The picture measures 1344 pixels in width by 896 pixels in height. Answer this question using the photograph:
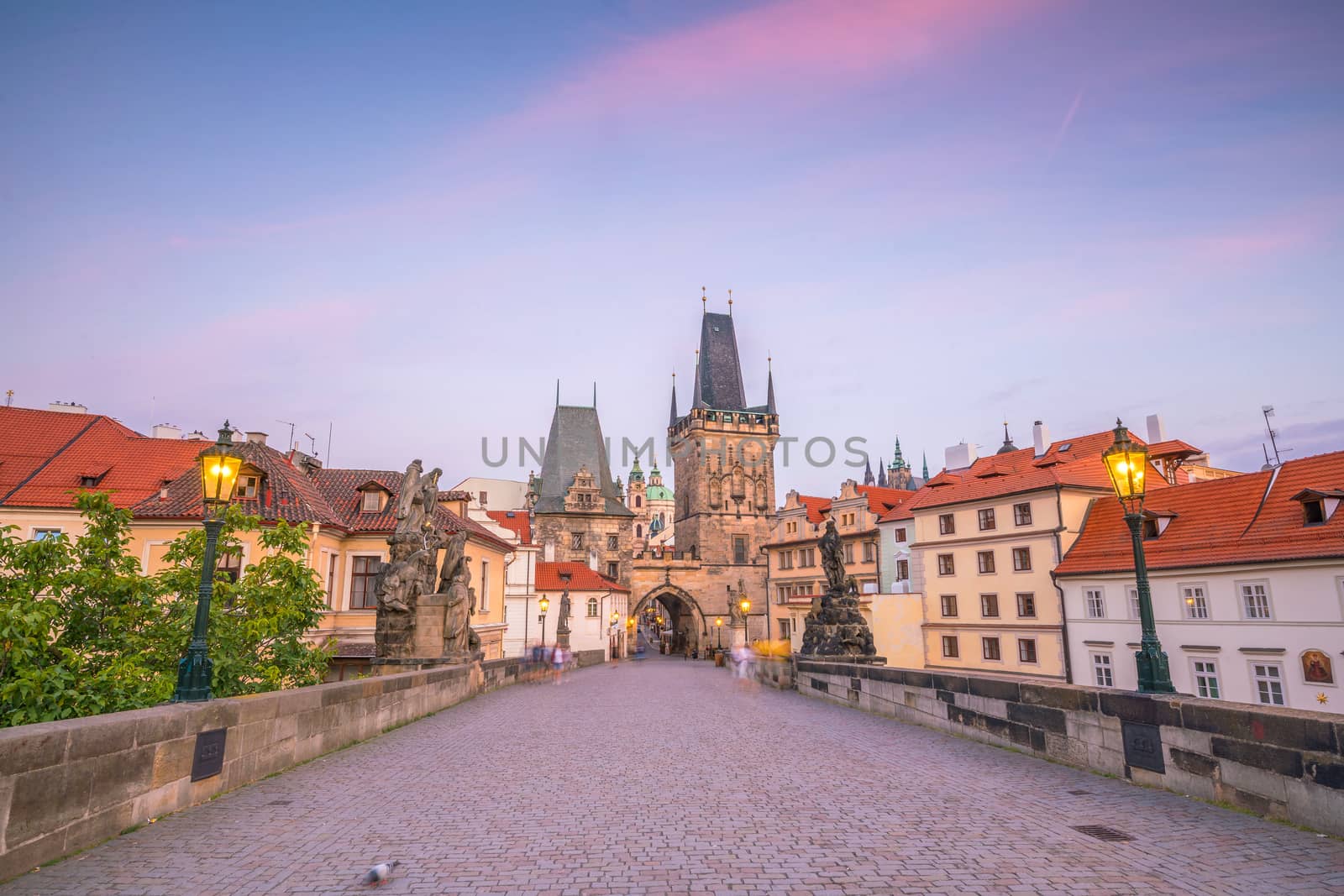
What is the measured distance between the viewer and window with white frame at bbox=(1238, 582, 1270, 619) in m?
23.2

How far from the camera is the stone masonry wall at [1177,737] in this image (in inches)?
223

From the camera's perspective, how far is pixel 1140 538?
8117 millimetres

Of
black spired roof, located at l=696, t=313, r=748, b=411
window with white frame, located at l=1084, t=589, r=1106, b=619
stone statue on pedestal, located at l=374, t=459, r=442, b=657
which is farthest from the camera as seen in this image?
black spired roof, located at l=696, t=313, r=748, b=411

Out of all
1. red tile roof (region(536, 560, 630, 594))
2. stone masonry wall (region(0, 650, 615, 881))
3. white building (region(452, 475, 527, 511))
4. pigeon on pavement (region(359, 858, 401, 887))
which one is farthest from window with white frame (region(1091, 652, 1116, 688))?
white building (region(452, 475, 527, 511))

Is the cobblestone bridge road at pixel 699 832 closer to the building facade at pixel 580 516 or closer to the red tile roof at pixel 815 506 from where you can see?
the red tile roof at pixel 815 506

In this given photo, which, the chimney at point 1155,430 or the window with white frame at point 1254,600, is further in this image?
the chimney at point 1155,430

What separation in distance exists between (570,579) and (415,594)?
36.2 metres

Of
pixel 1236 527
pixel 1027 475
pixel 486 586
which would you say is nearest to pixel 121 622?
pixel 486 586

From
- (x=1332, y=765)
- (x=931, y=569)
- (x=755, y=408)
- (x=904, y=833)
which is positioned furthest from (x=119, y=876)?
(x=755, y=408)

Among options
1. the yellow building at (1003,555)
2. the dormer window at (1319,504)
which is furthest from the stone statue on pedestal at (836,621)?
the yellow building at (1003,555)

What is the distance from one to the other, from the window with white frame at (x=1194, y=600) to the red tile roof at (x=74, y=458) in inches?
1370

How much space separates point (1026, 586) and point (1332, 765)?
99.1 feet

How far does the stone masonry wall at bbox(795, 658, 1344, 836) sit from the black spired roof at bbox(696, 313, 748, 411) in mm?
64861

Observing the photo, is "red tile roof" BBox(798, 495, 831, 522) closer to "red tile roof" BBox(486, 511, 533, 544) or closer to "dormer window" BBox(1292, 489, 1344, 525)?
"red tile roof" BBox(486, 511, 533, 544)
